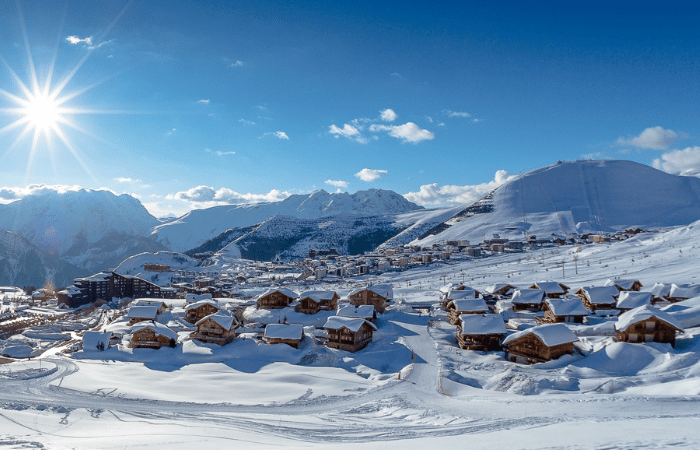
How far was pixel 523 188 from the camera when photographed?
19288cm

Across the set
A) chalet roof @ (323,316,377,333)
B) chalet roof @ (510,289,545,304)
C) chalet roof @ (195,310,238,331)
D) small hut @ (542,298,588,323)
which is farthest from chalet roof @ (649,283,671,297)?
chalet roof @ (195,310,238,331)

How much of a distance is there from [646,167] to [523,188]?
65060mm

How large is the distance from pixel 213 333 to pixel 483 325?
26.2 metres

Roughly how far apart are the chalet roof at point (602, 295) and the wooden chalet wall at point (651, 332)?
16083mm

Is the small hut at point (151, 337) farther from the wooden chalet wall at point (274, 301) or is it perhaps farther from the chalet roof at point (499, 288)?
the chalet roof at point (499, 288)

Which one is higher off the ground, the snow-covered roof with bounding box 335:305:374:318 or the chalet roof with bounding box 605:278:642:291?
the chalet roof with bounding box 605:278:642:291

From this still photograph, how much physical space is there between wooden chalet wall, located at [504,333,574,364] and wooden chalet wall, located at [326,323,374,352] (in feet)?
43.4

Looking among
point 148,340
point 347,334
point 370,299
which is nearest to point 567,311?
point 347,334

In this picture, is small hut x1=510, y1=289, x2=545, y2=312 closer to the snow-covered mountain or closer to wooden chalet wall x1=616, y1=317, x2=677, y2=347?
wooden chalet wall x1=616, y1=317, x2=677, y2=347

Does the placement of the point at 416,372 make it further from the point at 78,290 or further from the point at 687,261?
the point at 78,290

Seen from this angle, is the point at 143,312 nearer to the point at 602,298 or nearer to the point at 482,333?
the point at 482,333

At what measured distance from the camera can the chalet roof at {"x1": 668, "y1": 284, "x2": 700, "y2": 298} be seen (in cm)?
4066

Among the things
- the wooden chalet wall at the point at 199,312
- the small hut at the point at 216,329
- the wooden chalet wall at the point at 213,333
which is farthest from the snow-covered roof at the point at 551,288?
the wooden chalet wall at the point at 199,312

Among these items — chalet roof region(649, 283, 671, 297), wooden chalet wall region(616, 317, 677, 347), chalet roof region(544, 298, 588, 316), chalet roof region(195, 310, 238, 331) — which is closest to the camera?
wooden chalet wall region(616, 317, 677, 347)
